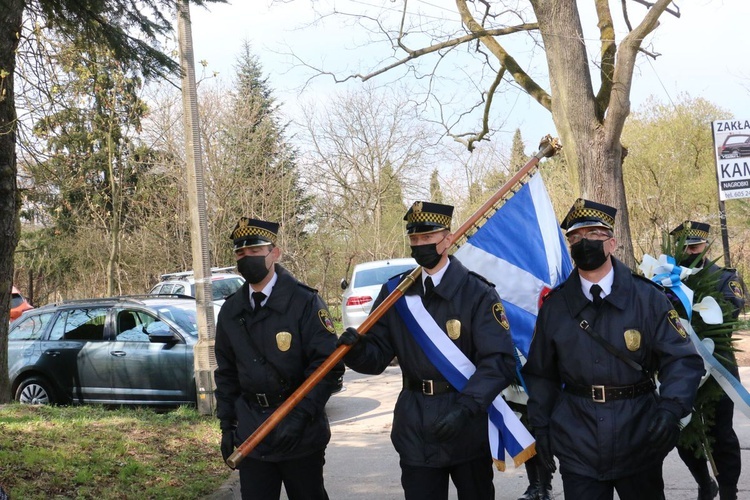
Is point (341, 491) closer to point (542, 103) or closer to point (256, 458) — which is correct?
point (256, 458)

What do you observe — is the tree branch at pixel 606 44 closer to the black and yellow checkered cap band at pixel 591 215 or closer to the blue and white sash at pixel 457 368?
the black and yellow checkered cap band at pixel 591 215

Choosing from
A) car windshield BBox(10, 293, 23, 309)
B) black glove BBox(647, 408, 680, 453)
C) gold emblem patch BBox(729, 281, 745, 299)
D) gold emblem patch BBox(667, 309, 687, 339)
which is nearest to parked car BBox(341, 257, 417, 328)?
gold emblem patch BBox(729, 281, 745, 299)

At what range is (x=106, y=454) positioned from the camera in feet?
24.3

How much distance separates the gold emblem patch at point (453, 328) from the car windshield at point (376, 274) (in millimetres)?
10956

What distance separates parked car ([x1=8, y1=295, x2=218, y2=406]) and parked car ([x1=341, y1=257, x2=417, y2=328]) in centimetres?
353

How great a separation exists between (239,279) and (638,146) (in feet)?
52.7

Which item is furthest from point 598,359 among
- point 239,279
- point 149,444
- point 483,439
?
point 239,279

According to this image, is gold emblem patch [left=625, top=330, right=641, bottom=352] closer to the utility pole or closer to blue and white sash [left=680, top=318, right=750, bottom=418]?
blue and white sash [left=680, top=318, right=750, bottom=418]

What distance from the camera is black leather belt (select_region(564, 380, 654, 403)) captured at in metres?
3.91

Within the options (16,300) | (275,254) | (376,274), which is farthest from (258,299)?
(16,300)

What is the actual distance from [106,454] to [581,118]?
287 inches

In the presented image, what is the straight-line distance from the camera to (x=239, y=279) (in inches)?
641

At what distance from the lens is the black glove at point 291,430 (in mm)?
4363

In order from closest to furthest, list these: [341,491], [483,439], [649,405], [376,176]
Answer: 1. [649,405]
2. [483,439]
3. [341,491]
4. [376,176]
